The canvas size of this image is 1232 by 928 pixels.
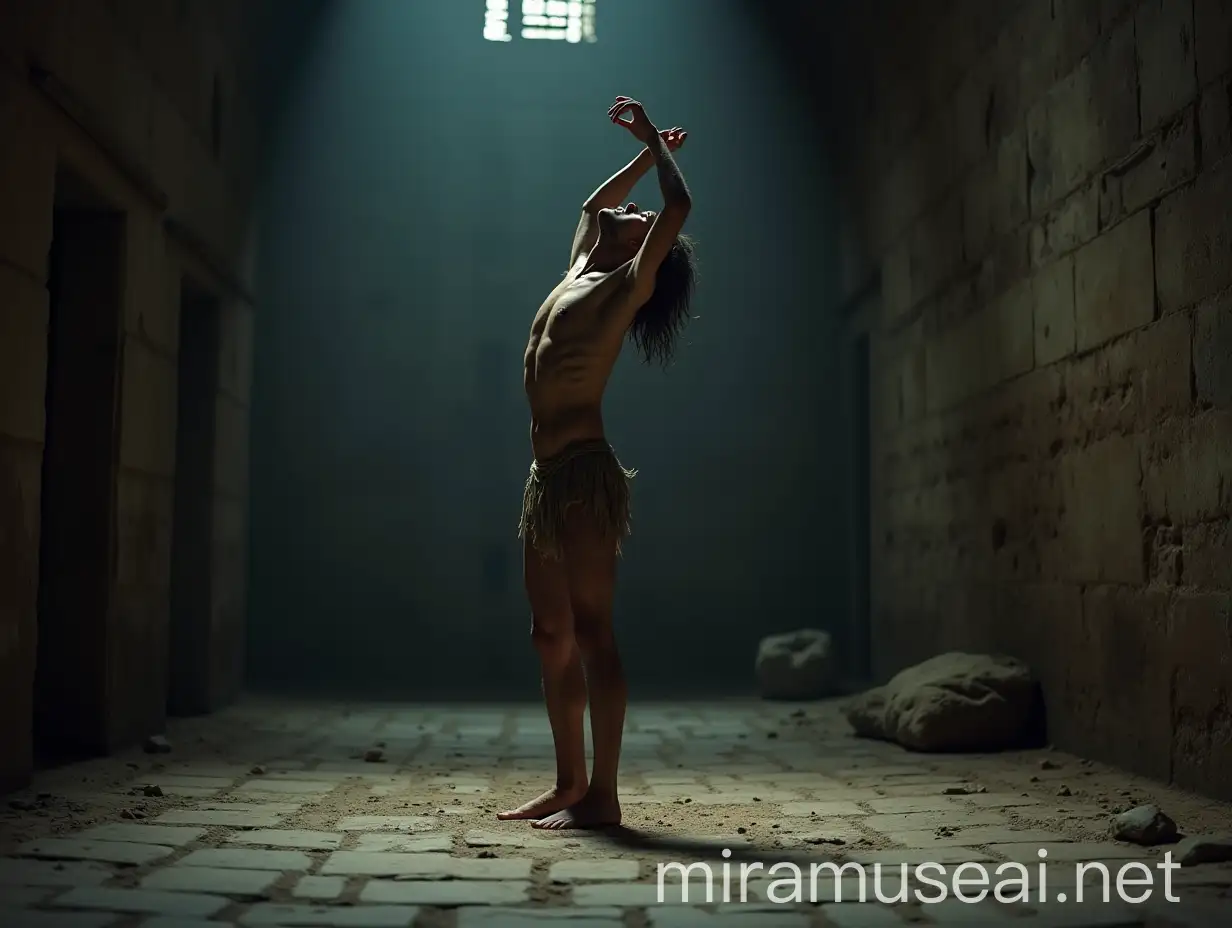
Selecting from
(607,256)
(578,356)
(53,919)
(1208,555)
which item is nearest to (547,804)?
(578,356)

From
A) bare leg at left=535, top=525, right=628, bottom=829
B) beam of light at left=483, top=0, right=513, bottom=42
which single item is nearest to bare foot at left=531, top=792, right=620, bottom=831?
bare leg at left=535, top=525, right=628, bottom=829

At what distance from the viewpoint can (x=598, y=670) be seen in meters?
3.56

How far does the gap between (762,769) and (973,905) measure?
2.50 meters

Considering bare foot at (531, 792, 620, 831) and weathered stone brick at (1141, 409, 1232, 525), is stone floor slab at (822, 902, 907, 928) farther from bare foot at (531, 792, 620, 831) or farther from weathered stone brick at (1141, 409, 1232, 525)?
weathered stone brick at (1141, 409, 1232, 525)

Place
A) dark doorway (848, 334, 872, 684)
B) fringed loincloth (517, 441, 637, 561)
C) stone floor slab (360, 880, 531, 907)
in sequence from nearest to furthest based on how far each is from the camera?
stone floor slab (360, 880, 531, 907) → fringed loincloth (517, 441, 637, 561) → dark doorway (848, 334, 872, 684)

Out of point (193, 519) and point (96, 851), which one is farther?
point (193, 519)

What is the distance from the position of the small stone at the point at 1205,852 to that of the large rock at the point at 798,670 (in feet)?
17.6

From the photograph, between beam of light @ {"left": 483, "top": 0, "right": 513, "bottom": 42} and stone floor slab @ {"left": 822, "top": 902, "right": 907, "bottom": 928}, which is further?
beam of light @ {"left": 483, "top": 0, "right": 513, "bottom": 42}

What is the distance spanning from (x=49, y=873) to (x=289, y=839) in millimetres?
638

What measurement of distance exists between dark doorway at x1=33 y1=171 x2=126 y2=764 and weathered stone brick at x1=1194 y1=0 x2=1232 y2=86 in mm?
4251

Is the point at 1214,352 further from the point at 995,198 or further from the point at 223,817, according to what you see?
the point at 223,817

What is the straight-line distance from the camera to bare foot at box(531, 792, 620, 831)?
3.51 metres

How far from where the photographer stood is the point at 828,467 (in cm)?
1020

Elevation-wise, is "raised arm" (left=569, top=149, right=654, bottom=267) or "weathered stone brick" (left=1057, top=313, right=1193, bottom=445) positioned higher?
"raised arm" (left=569, top=149, right=654, bottom=267)
